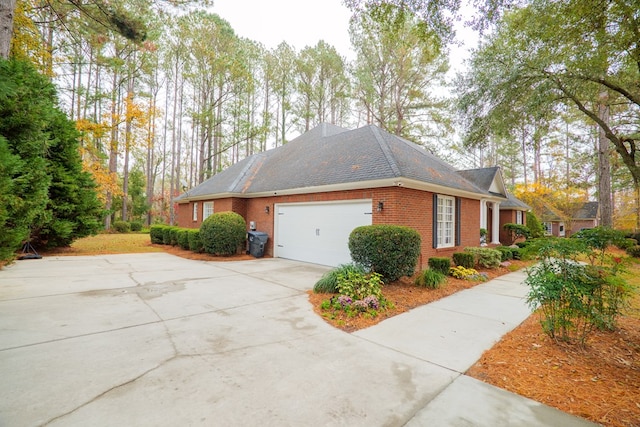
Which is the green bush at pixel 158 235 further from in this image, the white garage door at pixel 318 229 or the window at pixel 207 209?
the white garage door at pixel 318 229

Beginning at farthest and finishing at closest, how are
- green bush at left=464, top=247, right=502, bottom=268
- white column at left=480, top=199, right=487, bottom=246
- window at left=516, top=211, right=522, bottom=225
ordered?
window at left=516, top=211, right=522, bottom=225
white column at left=480, top=199, right=487, bottom=246
green bush at left=464, top=247, right=502, bottom=268

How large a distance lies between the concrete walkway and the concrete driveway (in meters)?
0.01

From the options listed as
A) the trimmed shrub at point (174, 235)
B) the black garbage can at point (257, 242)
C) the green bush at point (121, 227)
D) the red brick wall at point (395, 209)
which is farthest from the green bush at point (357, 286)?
the green bush at point (121, 227)

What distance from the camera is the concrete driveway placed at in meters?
2.20

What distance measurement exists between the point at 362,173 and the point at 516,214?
13.6 metres

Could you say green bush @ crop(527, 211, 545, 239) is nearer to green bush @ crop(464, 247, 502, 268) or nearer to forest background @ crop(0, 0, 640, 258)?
forest background @ crop(0, 0, 640, 258)

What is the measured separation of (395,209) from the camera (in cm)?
736

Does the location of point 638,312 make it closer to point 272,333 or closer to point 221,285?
point 272,333

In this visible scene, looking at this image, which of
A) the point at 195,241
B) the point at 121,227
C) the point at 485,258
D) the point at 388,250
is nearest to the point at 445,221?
the point at 485,258

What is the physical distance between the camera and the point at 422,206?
8.30 metres

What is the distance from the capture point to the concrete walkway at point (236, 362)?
2.20m

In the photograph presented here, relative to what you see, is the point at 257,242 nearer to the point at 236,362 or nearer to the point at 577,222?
the point at 236,362

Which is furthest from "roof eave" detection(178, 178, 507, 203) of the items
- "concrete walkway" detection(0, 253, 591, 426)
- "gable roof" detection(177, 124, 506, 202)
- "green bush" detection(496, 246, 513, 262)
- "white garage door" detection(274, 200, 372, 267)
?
"concrete walkway" detection(0, 253, 591, 426)

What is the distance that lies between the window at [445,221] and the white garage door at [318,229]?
2881 millimetres
